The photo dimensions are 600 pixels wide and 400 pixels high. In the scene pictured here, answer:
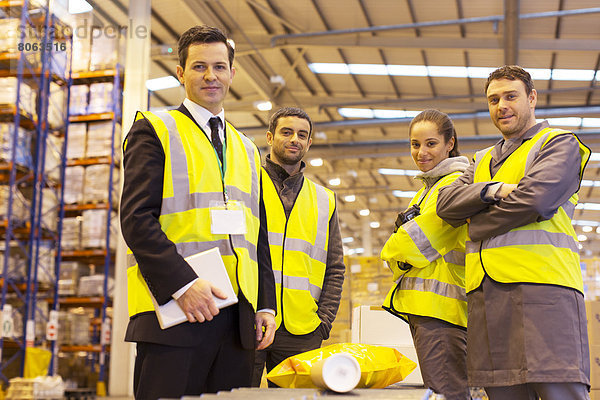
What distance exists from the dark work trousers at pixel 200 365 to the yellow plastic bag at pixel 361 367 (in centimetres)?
13

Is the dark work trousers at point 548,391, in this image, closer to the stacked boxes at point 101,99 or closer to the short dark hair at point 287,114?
the short dark hair at point 287,114

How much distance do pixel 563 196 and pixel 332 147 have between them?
1402 cm

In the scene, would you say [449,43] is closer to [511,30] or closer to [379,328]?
[511,30]

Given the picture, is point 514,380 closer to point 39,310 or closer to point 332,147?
point 39,310

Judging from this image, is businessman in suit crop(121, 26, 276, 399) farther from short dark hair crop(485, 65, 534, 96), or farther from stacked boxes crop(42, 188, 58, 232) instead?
stacked boxes crop(42, 188, 58, 232)

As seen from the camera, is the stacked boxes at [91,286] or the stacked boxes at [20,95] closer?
the stacked boxes at [20,95]

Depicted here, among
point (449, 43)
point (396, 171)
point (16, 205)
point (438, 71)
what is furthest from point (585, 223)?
point (16, 205)

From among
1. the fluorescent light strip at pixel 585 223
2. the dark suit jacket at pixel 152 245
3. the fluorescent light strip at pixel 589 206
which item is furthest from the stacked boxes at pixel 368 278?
the fluorescent light strip at pixel 585 223

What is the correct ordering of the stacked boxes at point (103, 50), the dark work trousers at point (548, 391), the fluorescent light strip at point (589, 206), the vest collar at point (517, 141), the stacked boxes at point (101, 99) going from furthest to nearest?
the fluorescent light strip at point (589, 206), the stacked boxes at point (103, 50), the stacked boxes at point (101, 99), the vest collar at point (517, 141), the dark work trousers at point (548, 391)

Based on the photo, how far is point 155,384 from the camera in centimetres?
204

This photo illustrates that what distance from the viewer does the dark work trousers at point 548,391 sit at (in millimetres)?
2375

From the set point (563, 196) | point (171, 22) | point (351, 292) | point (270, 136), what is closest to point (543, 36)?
point (351, 292)

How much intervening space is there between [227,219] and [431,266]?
1.18 meters

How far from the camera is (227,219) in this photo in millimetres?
2270
